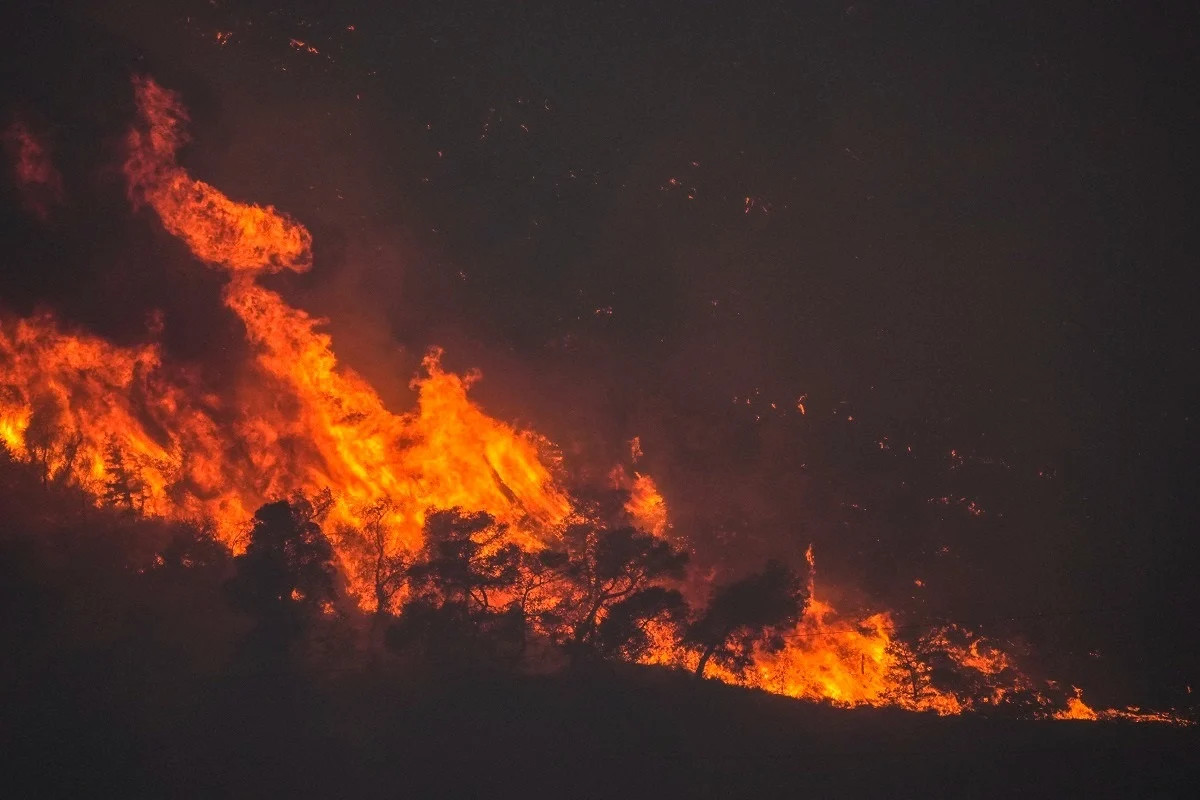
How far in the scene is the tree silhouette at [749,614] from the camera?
3238cm

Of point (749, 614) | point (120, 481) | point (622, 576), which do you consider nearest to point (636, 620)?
point (622, 576)

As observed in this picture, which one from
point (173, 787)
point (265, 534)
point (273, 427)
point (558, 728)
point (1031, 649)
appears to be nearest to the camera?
point (173, 787)

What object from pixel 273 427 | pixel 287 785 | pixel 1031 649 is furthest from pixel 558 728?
pixel 1031 649

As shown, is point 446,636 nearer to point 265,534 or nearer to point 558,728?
point 558,728

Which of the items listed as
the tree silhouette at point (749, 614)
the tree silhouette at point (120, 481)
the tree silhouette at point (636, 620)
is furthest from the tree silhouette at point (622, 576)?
the tree silhouette at point (120, 481)

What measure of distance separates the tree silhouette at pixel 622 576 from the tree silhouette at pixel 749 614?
2.26 meters

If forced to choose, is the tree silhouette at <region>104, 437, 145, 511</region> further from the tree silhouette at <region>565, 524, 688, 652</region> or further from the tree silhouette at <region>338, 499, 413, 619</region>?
the tree silhouette at <region>565, 524, 688, 652</region>

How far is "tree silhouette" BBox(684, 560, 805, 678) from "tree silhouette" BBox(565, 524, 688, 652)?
2.26 m

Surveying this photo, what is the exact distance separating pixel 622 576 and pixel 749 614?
19.4 feet

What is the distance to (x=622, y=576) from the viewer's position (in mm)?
32562

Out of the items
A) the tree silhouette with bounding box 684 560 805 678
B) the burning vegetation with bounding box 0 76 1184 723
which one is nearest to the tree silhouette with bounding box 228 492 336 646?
the burning vegetation with bounding box 0 76 1184 723

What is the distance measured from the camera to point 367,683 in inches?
1086

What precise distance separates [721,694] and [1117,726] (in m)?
17.6

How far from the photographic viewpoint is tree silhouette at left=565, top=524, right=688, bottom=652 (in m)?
31.7
